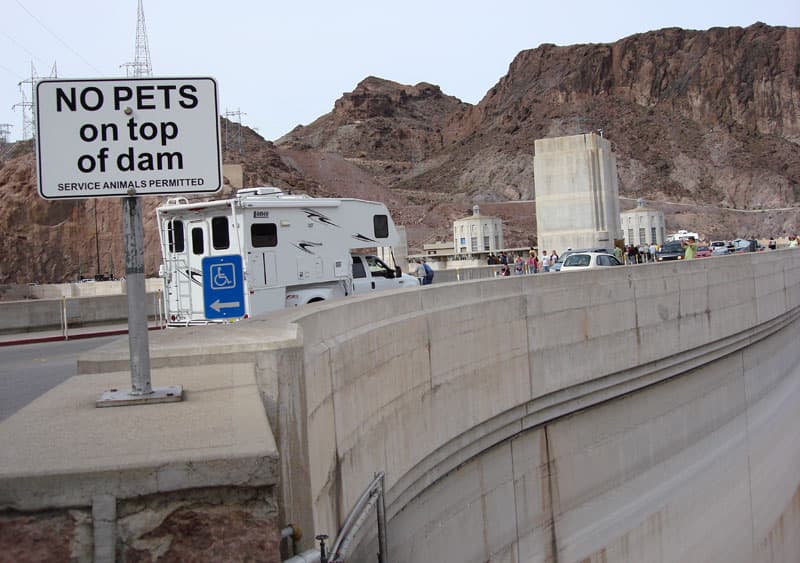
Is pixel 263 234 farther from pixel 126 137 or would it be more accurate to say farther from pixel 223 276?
pixel 126 137

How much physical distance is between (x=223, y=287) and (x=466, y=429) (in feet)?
27.7

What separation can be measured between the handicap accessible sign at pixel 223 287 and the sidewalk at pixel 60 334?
7727mm

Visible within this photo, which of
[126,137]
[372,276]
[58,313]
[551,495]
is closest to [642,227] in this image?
[58,313]

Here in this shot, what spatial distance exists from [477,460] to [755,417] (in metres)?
11.3

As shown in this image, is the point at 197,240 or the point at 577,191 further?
the point at 577,191

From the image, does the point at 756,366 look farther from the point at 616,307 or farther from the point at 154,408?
the point at 154,408

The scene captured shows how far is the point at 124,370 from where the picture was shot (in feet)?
17.2

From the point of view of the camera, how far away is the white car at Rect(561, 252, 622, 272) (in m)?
27.0

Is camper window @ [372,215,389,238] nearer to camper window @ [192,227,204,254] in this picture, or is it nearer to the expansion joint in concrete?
camper window @ [192,227,204,254]

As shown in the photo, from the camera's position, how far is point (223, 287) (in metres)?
17.5

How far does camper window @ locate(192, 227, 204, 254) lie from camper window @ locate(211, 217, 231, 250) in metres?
0.26

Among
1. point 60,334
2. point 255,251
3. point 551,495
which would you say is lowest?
point 551,495

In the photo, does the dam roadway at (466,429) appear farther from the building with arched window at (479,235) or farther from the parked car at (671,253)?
the building with arched window at (479,235)

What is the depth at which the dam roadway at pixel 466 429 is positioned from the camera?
2977 millimetres
